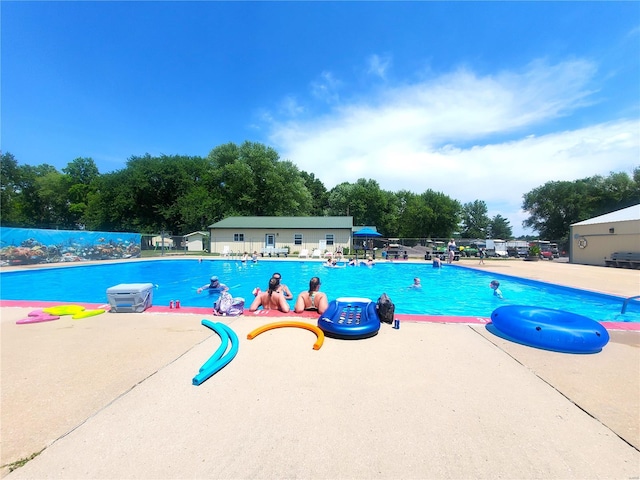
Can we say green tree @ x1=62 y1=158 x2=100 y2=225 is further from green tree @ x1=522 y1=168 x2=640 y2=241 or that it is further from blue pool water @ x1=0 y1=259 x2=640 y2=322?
green tree @ x1=522 y1=168 x2=640 y2=241

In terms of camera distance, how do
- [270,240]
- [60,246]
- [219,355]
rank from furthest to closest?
[270,240], [60,246], [219,355]

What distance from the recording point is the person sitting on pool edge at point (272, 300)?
19.8 feet

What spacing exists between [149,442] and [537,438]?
2.96 metres

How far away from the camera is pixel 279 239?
27797 millimetres

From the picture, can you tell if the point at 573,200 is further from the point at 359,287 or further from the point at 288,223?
the point at 359,287

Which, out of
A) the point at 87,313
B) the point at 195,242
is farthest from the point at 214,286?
the point at 195,242

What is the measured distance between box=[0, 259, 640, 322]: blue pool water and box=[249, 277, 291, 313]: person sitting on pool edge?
380 cm

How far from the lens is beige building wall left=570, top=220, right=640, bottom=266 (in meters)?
17.6

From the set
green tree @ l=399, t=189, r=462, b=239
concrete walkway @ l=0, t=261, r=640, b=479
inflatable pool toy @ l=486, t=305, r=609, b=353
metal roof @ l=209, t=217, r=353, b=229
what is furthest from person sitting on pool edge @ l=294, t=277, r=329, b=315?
green tree @ l=399, t=189, r=462, b=239

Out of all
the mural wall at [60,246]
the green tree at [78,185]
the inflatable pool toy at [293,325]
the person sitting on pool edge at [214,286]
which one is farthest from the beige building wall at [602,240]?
the green tree at [78,185]

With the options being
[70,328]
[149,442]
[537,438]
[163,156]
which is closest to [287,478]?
[149,442]

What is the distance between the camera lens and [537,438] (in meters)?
2.18

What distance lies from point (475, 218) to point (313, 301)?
253 ft

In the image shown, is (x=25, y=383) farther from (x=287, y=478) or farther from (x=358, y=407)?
(x=358, y=407)
